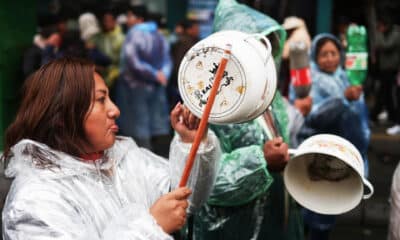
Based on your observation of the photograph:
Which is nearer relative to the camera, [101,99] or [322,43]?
[101,99]

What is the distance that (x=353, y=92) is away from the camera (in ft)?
13.5

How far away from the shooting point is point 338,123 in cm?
413

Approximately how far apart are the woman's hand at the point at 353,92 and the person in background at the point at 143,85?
264cm

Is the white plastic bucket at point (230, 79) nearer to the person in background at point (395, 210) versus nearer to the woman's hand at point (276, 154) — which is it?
the woman's hand at point (276, 154)

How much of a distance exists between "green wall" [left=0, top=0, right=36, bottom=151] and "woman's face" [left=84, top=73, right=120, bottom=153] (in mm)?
3220

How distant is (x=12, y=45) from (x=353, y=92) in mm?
2685

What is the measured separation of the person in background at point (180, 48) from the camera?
717 cm

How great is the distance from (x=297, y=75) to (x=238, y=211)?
1.46 metres

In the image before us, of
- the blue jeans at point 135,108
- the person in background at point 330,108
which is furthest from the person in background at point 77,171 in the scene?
the blue jeans at point 135,108

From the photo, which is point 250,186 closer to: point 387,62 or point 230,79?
point 230,79

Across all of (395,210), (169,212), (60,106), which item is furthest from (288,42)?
(169,212)

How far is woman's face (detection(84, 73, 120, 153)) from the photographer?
189 centimetres

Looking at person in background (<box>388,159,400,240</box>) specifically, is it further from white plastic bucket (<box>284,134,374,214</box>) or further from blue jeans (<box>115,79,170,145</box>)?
blue jeans (<box>115,79,170,145</box>)

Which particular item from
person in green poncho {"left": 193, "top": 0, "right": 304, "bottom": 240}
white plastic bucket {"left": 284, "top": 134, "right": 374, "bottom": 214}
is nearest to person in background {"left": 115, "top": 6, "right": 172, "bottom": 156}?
person in green poncho {"left": 193, "top": 0, "right": 304, "bottom": 240}
